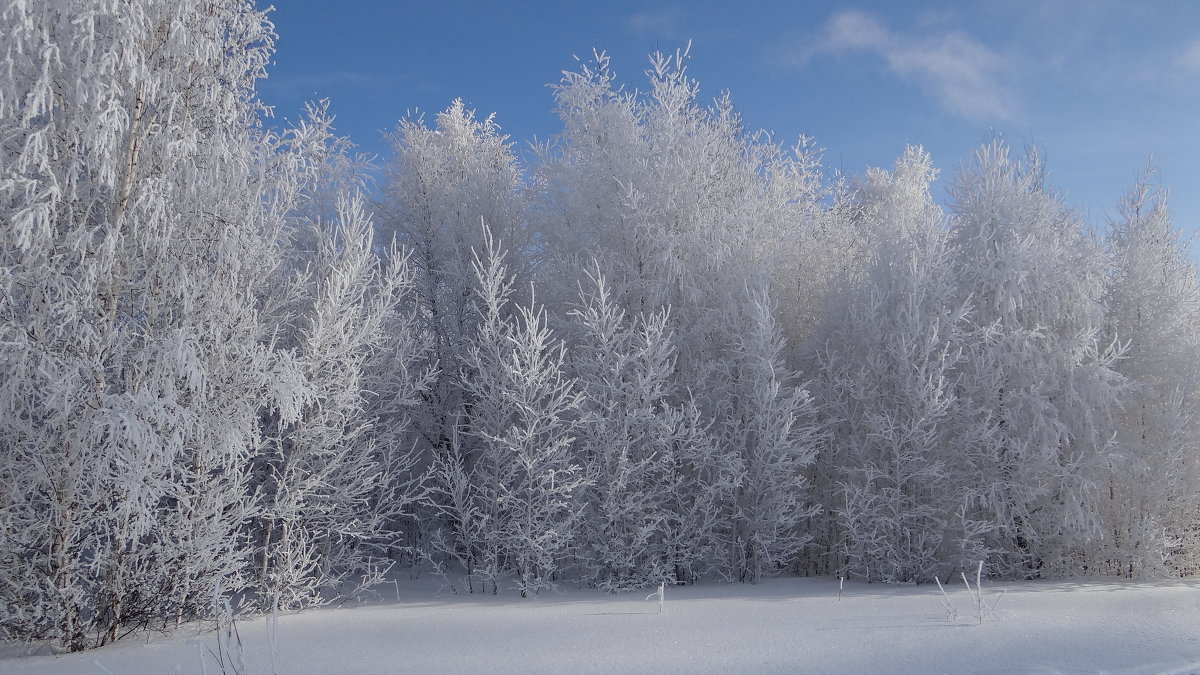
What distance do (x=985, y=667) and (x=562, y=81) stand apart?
1189cm

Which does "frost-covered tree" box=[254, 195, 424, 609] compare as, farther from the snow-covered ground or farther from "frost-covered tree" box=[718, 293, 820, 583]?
"frost-covered tree" box=[718, 293, 820, 583]

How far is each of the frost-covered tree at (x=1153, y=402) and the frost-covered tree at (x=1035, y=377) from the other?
420mm

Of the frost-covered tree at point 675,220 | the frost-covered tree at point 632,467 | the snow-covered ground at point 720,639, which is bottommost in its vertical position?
the snow-covered ground at point 720,639

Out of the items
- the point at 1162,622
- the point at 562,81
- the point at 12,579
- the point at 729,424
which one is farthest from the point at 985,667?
the point at 562,81

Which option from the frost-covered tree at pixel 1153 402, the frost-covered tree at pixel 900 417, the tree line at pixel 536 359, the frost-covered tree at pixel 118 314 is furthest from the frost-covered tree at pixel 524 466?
the frost-covered tree at pixel 1153 402

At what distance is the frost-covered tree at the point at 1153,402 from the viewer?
33.8ft

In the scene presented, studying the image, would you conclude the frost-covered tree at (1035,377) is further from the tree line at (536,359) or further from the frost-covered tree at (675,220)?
the frost-covered tree at (675,220)

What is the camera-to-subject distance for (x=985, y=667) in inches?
202

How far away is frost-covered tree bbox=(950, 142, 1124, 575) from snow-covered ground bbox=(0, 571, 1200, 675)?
176cm

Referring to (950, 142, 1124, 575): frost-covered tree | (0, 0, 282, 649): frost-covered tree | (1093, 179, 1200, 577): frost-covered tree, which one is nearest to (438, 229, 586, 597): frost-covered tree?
(0, 0, 282, 649): frost-covered tree

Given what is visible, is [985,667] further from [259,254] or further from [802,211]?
[802,211]

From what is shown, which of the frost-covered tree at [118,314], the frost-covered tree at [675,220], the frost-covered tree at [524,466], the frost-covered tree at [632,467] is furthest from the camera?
the frost-covered tree at [675,220]

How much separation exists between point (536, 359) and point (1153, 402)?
9.61m

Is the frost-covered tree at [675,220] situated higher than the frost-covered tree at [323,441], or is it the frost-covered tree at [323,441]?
the frost-covered tree at [675,220]
